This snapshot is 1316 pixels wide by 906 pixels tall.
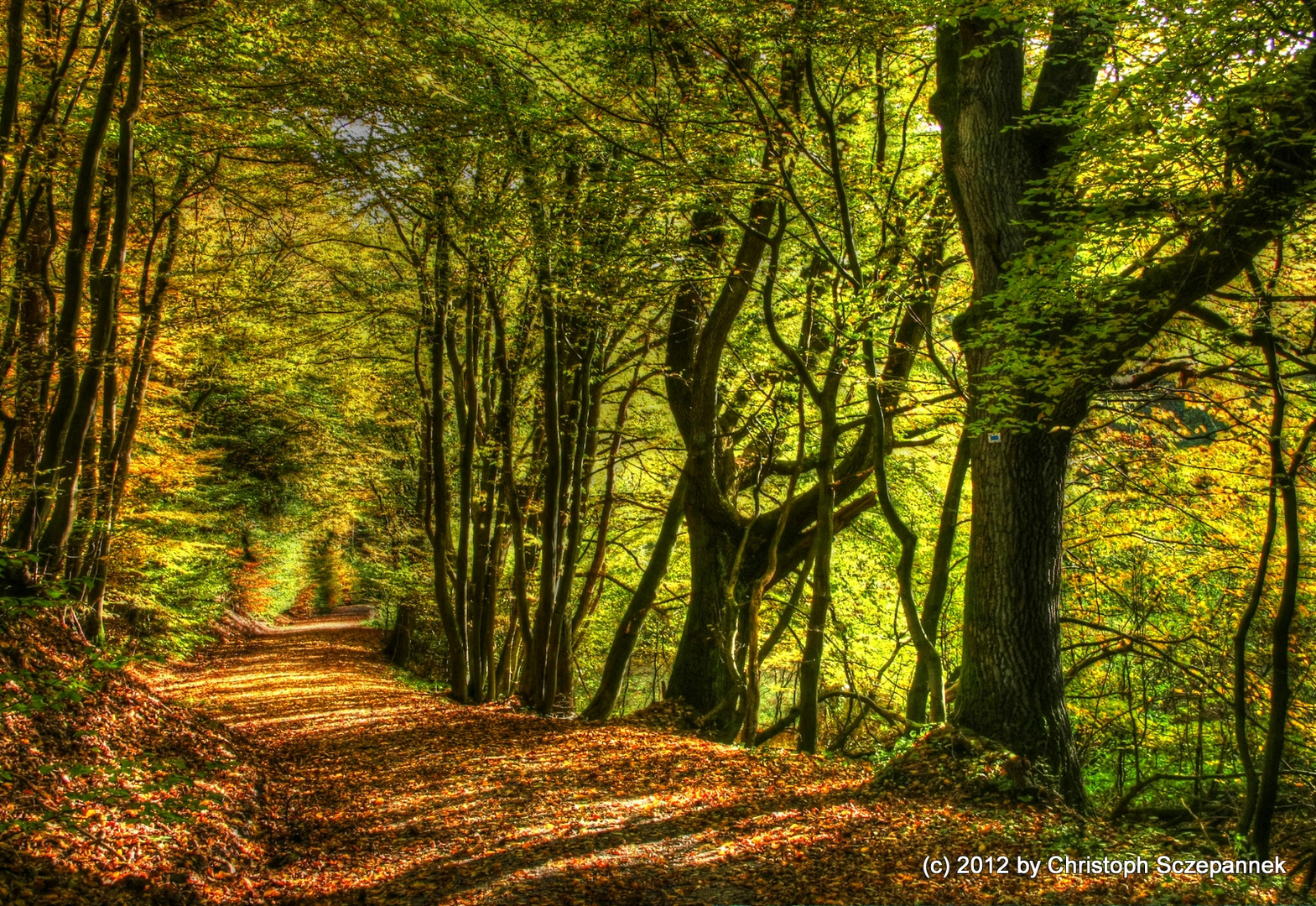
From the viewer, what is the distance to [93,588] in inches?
326

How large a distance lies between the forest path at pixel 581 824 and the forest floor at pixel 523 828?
0.07 ft

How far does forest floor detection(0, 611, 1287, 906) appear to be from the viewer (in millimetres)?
3596

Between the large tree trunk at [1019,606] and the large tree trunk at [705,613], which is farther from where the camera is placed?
the large tree trunk at [705,613]

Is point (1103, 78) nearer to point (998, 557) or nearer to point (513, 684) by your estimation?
point (998, 557)

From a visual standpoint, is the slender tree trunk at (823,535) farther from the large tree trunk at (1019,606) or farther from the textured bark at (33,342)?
the textured bark at (33,342)

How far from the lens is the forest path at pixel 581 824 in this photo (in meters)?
3.92

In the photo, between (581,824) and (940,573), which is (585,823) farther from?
(940,573)

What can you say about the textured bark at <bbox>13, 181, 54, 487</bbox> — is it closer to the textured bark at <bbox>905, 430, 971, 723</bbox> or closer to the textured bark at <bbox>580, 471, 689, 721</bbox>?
the textured bark at <bbox>580, 471, 689, 721</bbox>

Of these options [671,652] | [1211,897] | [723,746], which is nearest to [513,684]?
[671,652]

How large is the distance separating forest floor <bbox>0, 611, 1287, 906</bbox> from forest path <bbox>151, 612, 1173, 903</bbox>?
2 centimetres

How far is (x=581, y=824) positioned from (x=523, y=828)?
0.42 metres

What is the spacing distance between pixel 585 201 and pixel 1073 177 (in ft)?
15.2

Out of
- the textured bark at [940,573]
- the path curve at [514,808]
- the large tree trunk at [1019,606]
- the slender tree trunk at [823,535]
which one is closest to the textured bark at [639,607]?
the path curve at [514,808]

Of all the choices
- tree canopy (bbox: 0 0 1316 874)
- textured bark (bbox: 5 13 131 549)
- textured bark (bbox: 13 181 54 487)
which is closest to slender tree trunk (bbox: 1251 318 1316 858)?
tree canopy (bbox: 0 0 1316 874)
